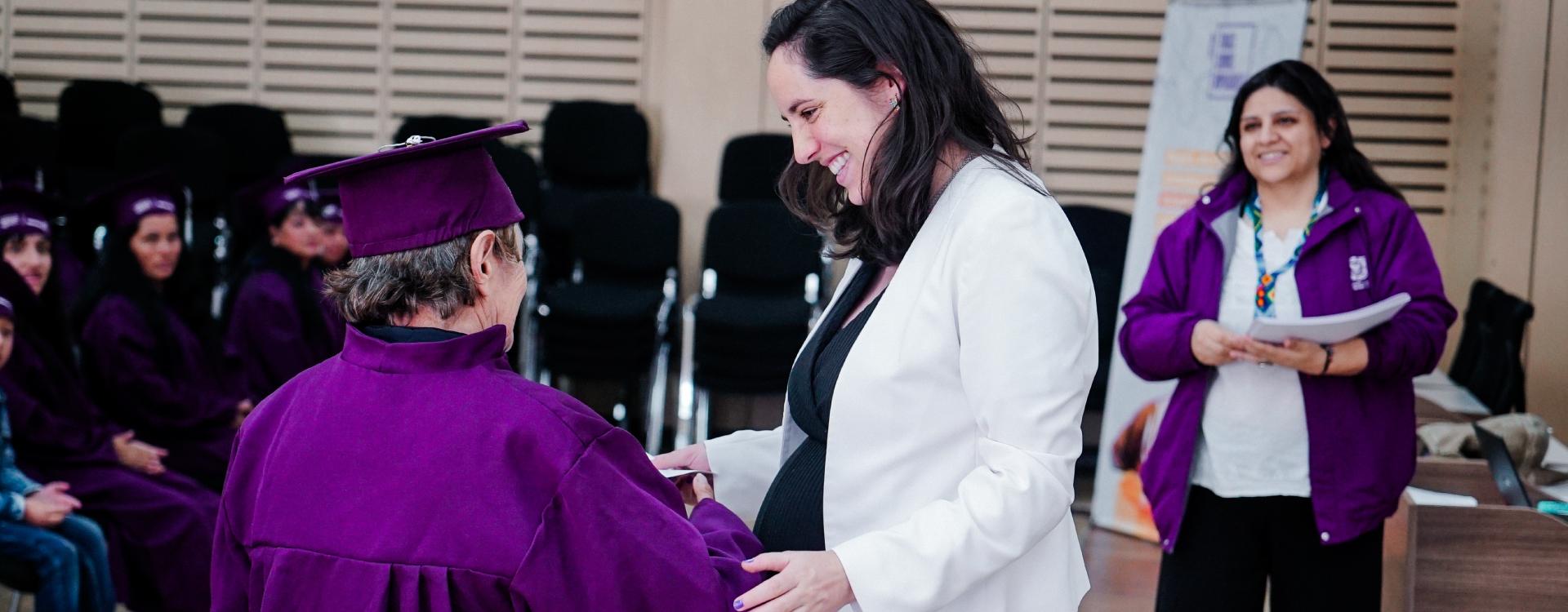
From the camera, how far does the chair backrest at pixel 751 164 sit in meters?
7.14

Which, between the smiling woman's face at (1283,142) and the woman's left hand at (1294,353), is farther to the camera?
the smiling woman's face at (1283,142)

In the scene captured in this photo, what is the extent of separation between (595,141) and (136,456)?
338cm

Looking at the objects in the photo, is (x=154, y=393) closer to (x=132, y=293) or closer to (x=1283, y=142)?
(x=132, y=293)

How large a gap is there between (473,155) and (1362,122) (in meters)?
6.47

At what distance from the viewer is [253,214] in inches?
240

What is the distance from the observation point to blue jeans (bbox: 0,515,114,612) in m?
3.72

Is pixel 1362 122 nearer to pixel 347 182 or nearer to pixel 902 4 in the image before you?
pixel 902 4

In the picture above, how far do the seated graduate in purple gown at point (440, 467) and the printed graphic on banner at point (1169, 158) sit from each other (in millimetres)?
4417

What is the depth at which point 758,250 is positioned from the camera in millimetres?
6891

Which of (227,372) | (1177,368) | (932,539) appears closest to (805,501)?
(932,539)

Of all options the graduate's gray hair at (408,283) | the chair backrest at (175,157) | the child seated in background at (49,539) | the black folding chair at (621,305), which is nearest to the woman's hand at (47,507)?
the child seated in background at (49,539)

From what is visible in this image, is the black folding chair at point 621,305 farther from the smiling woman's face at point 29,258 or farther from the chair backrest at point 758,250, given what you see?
the smiling woman's face at point 29,258

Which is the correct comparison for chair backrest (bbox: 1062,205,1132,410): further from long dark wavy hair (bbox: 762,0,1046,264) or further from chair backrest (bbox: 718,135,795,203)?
long dark wavy hair (bbox: 762,0,1046,264)

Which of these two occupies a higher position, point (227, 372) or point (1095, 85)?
point (1095, 85)
